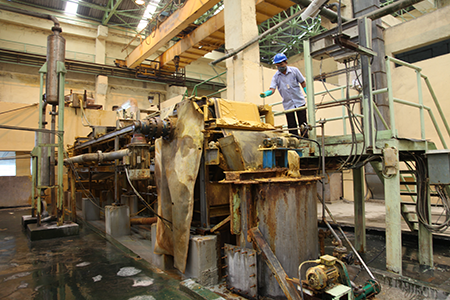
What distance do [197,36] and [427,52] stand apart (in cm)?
1103

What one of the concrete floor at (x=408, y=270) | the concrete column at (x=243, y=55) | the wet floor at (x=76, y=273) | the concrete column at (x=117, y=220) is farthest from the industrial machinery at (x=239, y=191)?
the concrete column at (x=243, y=55)

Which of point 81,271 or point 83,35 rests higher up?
point 83,35

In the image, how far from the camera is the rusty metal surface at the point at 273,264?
2730 millimetres

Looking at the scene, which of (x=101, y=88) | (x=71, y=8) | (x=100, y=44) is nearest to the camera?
(x=71, y=8)

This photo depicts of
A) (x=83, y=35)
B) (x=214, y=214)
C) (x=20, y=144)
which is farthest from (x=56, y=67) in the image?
(x=83, y=35)

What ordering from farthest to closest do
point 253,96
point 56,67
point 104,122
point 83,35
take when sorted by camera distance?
point 83,35 → point 104,122 → point 253,96 → point 56,67

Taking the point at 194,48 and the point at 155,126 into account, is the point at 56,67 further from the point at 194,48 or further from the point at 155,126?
the point at 194,48

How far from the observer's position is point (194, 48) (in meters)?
13.5

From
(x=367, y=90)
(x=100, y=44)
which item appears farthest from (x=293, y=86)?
(x=100, y=44)

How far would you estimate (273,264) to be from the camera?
9.73ft

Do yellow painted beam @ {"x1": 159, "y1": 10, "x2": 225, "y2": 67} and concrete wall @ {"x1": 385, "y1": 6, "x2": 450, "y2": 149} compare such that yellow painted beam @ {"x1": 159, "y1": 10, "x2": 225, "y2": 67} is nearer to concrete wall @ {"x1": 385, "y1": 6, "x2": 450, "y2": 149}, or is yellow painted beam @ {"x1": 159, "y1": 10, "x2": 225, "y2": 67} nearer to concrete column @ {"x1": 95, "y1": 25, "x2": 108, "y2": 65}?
concrete column @ {"x1": 95, "y1": 25, "x2": 108, "y2": 65}

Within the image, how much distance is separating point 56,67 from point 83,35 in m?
12.0

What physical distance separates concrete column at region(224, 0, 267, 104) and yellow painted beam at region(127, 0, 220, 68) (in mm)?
1108

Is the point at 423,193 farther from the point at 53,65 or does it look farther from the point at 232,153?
the point at 53,65
